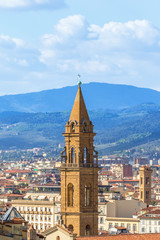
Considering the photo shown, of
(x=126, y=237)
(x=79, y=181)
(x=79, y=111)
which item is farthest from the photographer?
(x=79, y=111)

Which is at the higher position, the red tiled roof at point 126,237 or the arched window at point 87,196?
the arched window at point 87,196

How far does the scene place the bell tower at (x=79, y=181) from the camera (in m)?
44.7

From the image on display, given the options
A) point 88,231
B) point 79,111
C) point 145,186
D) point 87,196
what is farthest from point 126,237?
point 145,186

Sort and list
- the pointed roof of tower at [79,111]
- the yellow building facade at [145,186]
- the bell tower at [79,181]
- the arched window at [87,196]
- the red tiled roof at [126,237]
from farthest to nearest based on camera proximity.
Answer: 1. the yellow building facade at [145,186]
2. the pointed roof of tower at [79,111]
3. the arched window at [87,196]
4. the bell tower at [79,181]
5. the red tiled roof at [126,237]

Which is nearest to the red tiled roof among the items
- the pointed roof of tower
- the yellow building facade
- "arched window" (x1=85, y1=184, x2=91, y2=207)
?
"arched window" (x1=85, y1=184, x2=91, y2=207)

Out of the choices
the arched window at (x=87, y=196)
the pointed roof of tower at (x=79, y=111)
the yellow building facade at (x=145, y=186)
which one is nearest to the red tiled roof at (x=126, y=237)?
the arched window at (x=87, y=196)

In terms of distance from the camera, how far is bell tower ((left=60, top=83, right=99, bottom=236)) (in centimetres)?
4472

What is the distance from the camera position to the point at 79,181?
4491 cm

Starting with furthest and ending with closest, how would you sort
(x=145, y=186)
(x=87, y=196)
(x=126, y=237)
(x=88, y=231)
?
(x=145, y=186) < (x=87, y=196) < (x=88, y=231) < (x=126, y=237)

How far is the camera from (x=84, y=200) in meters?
44.9

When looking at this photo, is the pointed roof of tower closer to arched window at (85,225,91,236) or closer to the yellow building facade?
arched window at (85,225,91,236)

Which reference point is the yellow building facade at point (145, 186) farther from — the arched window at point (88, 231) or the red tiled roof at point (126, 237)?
the red tiled roof at point (126, 237)

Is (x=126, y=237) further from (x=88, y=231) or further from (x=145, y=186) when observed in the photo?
(x=145, y=186)

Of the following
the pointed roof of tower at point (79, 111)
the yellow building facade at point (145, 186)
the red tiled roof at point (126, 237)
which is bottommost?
the red tiled roof at point (126, 237)
